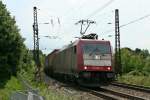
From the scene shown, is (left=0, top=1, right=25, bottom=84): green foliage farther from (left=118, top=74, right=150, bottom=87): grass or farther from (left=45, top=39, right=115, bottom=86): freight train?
(left=118, top=74, right=150, bottom=87): grass

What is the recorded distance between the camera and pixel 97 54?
1204 inches

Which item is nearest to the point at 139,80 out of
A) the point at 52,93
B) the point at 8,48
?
the point at 8,48

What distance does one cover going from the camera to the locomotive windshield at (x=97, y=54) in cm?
3045

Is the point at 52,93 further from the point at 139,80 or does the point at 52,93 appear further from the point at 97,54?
the point at 139,80

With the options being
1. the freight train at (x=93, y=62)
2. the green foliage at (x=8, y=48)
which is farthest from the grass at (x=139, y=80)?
the green foliage at (x=8, y=48)

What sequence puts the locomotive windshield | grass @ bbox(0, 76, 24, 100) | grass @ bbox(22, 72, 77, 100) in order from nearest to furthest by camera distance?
grass @ bbox(22, 72, 77, 100) < grass @ bbox(0, 76, 24, 100) < the locomotive windshield

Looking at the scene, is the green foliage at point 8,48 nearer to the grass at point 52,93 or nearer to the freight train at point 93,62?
the freight train at point 93,62

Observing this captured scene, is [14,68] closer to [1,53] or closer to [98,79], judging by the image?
[1,53]

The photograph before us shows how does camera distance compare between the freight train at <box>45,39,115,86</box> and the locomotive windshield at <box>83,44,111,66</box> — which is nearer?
the freight train at <box>45,39,115,86</box>

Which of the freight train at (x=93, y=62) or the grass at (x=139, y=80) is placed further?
the grass at (x=139, y=80)

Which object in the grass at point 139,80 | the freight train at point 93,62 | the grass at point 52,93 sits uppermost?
the freight train at point 93,62

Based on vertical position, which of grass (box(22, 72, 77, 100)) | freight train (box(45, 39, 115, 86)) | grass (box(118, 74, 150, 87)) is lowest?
grass (box(22, 72, 77, 100))

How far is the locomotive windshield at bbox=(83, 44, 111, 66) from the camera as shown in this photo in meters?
30.5

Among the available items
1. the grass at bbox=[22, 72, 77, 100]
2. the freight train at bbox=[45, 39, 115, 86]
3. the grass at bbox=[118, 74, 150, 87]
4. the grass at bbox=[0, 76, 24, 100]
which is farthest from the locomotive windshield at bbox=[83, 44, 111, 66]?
the grass at bbox=[118, 74, 150, 87]
